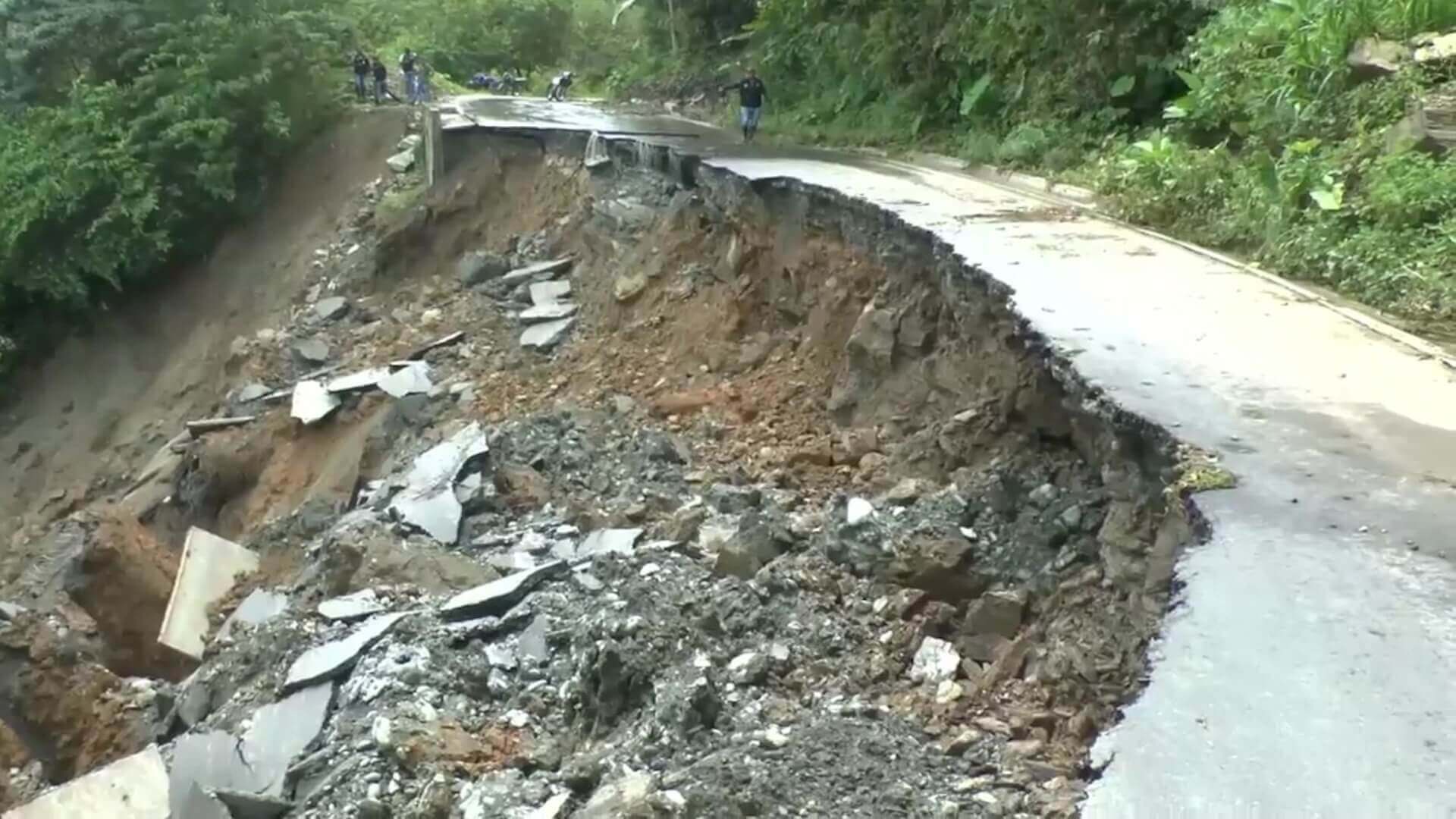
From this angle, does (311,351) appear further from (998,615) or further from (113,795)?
(998,615)

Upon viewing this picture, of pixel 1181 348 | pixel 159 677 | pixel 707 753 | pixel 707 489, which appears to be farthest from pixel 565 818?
pixel 159 677

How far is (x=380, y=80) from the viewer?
2170 centimetres

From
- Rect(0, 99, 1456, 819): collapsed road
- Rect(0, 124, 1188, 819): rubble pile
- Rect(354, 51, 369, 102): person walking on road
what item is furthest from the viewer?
Rect(354, 51, 369, 102): person walking on road

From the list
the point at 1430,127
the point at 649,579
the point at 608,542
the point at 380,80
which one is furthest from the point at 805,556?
the point at 380,80

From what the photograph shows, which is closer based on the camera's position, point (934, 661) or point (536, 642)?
point (934, 661)

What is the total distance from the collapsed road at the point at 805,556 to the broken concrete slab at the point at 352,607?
0.13 ft

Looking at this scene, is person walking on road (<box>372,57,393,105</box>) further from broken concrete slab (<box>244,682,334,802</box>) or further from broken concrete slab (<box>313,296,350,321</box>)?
broken concrete slab (<box>244,682,334,802</box>)

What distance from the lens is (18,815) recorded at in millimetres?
6770

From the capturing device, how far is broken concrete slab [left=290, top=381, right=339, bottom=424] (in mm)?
12492

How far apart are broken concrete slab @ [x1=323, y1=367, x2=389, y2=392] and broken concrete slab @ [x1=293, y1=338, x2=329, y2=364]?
156cm

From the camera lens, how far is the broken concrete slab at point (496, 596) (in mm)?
6477

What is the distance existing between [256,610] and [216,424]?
547cm

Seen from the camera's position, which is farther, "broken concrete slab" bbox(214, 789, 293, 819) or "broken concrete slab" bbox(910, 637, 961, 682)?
"broken concrete slab" bbox(214, 789, 293, 819)

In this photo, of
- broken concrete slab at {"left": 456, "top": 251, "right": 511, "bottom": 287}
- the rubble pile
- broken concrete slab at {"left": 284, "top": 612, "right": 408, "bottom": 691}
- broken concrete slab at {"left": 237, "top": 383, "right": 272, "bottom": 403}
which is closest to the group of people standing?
broken concrete slab at {"left": 456, "top": 251, "right": 511, "bottom": 287}
